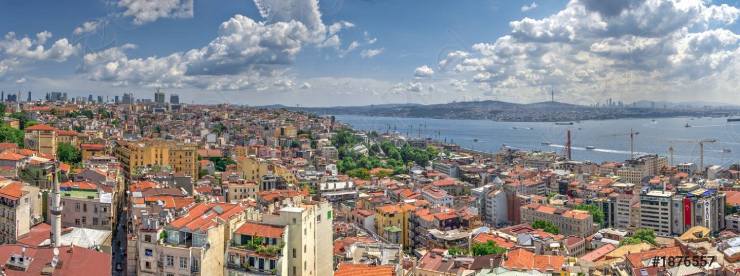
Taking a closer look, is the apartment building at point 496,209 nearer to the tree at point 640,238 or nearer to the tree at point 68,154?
the tree at point 640,238

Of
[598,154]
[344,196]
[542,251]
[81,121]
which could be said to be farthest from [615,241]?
[598,154]

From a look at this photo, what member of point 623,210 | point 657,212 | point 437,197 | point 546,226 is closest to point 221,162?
point 437,197

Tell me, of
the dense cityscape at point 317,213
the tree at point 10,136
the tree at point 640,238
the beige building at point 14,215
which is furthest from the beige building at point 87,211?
the tree at point 640,238

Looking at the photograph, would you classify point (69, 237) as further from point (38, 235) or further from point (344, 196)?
point (344, 196)

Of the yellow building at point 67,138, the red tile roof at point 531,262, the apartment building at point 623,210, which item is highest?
the yellow building at point 67,138

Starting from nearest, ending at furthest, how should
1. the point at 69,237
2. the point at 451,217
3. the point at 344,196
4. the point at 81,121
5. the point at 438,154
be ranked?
the point at 69,237 → the point at 451,217 → the point at 344,196 → the point at 81,121 → the point at 438,154

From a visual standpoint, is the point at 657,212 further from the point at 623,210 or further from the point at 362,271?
the point at 362,271
